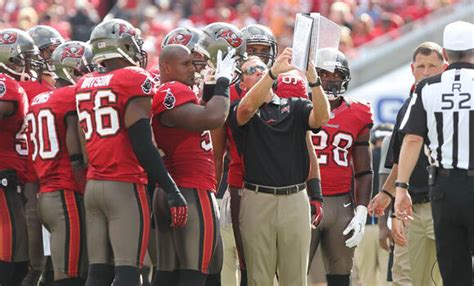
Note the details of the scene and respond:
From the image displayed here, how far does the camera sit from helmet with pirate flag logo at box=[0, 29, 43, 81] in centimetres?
829

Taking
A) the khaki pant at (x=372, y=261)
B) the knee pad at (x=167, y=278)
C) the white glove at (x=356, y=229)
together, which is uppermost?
the white glove at (x=356, y=229)

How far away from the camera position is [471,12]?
16.4 metres

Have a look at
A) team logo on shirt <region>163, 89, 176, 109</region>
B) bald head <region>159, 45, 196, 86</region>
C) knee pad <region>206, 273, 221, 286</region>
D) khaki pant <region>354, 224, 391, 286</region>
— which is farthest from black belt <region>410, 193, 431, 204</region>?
khaki pant <region>354, 224, 391, 286</region>

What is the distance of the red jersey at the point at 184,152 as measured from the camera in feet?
24.0

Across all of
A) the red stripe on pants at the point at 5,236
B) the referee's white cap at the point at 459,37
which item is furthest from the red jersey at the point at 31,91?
the referee's white cap at the point at 459,37

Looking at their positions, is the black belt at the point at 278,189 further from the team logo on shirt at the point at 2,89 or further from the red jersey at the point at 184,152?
the team logo on shirt at the point at 2,89

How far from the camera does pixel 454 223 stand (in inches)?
274

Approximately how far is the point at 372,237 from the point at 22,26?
198 inches

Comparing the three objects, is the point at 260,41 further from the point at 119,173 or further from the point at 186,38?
the point at 119,173

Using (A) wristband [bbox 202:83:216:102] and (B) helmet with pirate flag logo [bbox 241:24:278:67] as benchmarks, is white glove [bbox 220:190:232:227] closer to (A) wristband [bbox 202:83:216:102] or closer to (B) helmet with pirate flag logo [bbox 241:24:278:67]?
(A) wristband [bbox 202:83:216:102]

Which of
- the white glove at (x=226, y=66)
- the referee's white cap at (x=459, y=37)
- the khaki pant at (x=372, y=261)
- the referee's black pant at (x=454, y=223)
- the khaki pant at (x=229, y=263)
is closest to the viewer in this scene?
the referee's black pant at (x=454, y=223)

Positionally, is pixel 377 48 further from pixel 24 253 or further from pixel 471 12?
pixel 24 253

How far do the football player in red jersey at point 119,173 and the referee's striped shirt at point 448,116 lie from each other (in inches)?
59.2

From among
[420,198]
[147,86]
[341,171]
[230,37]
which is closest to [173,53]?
[147,86]
